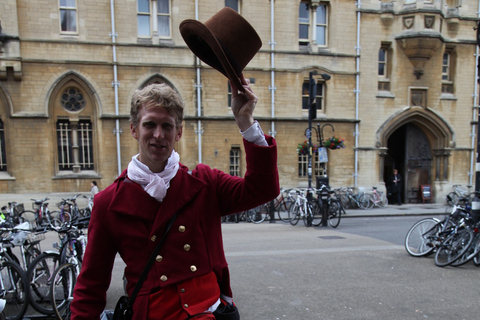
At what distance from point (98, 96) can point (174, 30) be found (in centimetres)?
464

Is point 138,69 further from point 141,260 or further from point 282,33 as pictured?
point 141,260

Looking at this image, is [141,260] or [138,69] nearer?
[141,260]

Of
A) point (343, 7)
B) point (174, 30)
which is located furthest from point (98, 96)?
point (343, 7)

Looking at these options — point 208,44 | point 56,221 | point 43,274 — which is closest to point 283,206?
point 56,221

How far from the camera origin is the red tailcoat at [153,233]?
1.54 meters

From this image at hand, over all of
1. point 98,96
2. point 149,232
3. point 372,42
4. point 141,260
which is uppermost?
point 372,42

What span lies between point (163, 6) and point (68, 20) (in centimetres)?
423

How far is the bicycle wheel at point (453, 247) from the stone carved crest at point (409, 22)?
14.4 metres

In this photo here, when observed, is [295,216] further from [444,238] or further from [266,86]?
[266,86]

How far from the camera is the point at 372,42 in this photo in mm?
17078

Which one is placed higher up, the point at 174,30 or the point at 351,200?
the point at 174,30

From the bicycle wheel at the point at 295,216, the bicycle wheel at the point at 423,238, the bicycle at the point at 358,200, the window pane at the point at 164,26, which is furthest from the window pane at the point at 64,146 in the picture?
the bicycle wheel at the point at 423,238

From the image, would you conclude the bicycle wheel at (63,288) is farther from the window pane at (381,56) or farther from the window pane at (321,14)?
the window pane at (381,56)

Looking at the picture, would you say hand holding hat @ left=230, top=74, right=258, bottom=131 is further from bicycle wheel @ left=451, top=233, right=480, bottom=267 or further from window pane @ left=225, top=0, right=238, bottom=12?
window pane @ left=225, top=0, right=238, bottom=12
